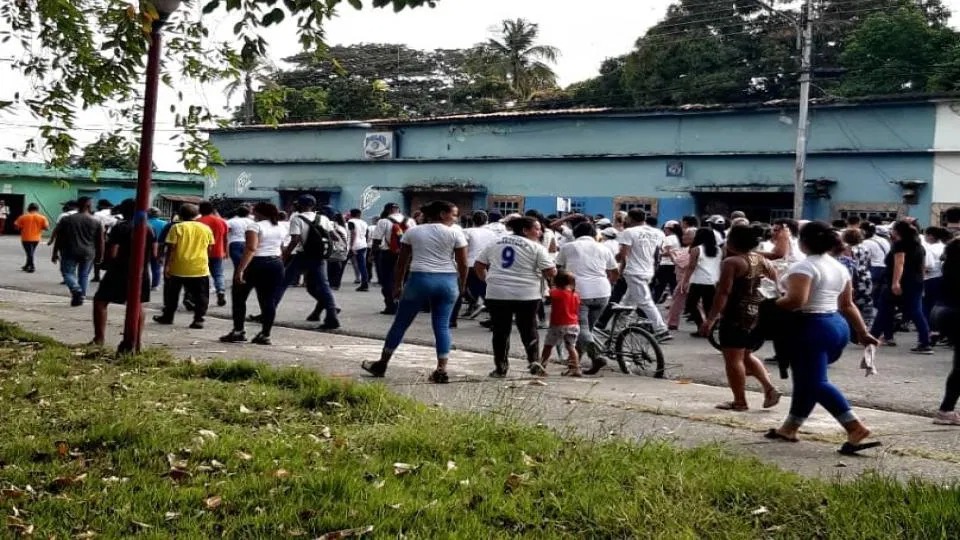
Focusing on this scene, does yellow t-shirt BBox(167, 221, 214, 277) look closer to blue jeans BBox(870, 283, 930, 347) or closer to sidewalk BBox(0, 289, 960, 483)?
sidewalk BBox(0, 289, 960, 483)

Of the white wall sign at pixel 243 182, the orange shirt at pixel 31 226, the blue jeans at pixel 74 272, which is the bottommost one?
the blue jeans at pixel 74 272

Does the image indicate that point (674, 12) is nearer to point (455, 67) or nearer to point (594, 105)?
point (594, 105)

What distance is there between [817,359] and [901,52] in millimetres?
34190

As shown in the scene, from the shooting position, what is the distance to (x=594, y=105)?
4694 centimetres

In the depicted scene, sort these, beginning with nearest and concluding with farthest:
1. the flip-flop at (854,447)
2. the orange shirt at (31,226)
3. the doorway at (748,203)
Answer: the flip-flop at (854,447) < the orange shirt at (31,226) < the doorway at (748,203)

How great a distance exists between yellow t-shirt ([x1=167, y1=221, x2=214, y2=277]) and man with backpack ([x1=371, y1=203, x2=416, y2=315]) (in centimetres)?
357

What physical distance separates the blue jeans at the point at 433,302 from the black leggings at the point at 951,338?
155 inches

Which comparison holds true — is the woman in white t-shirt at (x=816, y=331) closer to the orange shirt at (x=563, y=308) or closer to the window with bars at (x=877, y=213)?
the orange shirt at (x=563, y=308)

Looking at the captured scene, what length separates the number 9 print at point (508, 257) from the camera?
32.8ft

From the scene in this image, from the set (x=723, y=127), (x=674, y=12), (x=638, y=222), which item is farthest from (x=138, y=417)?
(x=674, y=12)

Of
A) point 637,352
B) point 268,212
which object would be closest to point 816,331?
point 637,352

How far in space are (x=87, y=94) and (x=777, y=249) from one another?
770 centimetres

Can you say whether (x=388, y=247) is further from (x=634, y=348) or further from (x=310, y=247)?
(x=634, y=348)

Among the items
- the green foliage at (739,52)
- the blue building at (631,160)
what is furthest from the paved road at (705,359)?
the green foliage at (739,52)
